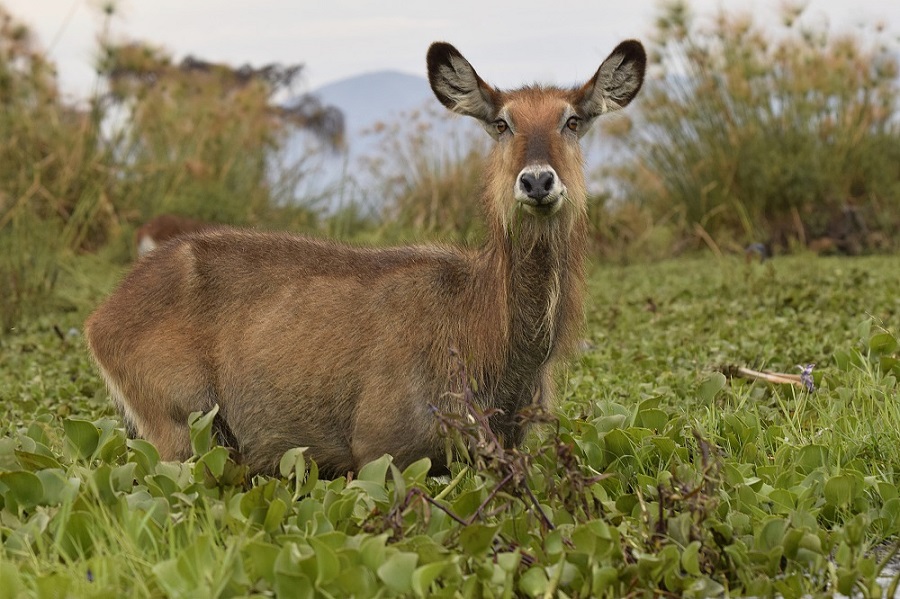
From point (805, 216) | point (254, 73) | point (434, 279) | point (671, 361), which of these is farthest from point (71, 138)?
point (254, 73)

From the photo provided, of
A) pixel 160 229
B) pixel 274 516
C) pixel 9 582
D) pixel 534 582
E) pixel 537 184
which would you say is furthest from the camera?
pixel 160 229

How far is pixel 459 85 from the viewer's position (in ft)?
15.6

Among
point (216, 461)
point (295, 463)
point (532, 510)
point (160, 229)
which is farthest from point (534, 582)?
point (160, 229)

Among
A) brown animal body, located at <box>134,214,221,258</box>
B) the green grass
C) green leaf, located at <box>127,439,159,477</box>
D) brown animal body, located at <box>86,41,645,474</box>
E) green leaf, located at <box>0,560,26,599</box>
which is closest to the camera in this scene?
green leaf, located at <box>0,560,26,599</box>

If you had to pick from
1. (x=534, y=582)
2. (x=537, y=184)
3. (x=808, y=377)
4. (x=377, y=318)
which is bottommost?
(x=534, y=582)

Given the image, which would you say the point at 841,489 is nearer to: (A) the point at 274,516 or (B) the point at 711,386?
(B) the point at 711,386

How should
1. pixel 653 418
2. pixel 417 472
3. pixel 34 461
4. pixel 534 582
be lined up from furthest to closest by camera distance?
pixel 653 418 < pixel 34 461 < pixel 417 472 < pixel 534 582

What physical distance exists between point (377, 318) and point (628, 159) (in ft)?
39.7

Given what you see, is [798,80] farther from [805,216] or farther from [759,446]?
[759,446]

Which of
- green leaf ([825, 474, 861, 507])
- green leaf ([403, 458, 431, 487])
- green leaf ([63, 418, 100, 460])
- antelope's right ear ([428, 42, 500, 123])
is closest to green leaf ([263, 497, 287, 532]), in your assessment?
green leaf ([403, 458, 431, 487])

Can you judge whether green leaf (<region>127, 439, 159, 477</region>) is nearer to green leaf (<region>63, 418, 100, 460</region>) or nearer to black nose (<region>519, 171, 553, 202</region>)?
green leaf (<region>63, 418, 100, 460</region>)

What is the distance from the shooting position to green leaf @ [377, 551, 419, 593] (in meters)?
2.99

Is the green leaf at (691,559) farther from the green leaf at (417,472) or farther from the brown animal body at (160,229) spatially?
the brown animal body at (160,229)

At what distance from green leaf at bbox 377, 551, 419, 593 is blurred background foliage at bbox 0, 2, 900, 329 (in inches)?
371
